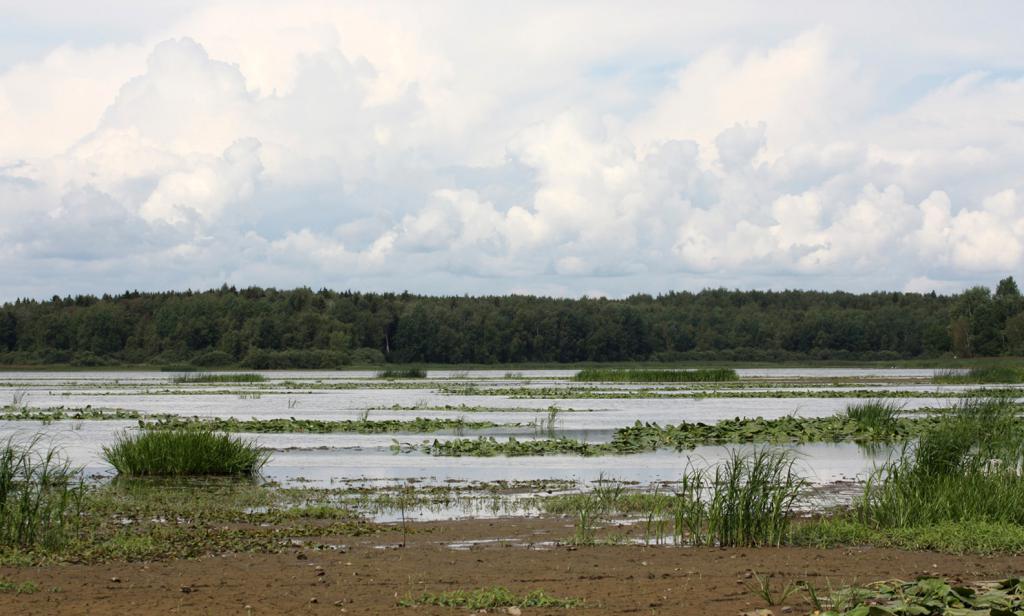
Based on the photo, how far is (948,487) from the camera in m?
14.8

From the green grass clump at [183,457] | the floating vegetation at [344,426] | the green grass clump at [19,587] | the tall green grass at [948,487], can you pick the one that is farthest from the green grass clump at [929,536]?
the floating vegetation at [344,426]

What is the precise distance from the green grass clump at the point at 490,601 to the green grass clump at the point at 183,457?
1297 cm

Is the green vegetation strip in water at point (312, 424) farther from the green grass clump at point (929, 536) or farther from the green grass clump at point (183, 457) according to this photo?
the green grass clump at point (929, 536)

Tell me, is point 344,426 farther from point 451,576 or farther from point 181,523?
point 451,576

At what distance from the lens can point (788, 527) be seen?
14172 millimetres

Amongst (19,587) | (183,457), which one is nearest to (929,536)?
(19,587)

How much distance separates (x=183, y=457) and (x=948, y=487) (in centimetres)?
1440

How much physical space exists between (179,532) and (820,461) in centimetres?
1467

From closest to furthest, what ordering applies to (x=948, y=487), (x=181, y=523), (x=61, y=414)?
(x=948, y=487) → (x=181, y=523) → (x=61, y=414)

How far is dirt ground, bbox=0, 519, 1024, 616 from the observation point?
408 inches

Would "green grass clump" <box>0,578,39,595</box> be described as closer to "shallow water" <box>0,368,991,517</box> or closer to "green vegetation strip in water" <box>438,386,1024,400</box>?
"shallow water" <box>0,368,991,517</box>

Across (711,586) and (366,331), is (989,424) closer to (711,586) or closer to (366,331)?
(711,586)

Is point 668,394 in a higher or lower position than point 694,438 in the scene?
higher

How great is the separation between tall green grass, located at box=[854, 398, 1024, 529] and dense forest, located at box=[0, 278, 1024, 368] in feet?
362
